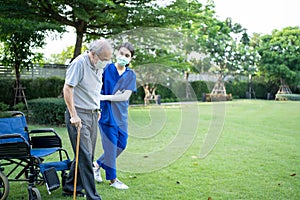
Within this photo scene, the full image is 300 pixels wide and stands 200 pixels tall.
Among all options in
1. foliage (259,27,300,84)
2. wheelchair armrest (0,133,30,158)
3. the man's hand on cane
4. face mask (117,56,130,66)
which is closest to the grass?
wheelchair armrest (0,133,30,158)

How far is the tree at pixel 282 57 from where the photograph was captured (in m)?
30.7

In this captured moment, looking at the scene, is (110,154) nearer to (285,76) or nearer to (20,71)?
(20,71)

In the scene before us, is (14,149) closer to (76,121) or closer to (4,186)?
(4,186)

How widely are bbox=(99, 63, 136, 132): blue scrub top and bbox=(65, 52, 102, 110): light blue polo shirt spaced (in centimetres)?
49

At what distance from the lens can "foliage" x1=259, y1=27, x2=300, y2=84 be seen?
30.7 meters

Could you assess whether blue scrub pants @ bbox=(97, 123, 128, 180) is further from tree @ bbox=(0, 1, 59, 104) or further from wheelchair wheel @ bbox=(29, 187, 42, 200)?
tree @ bbox=(0, 1, 59, 104)

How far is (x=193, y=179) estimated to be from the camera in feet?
13.6

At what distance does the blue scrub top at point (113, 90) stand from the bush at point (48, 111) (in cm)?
524

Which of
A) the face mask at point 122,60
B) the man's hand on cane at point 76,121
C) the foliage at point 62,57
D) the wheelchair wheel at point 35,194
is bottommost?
the wheelchair wheel at point 35,194

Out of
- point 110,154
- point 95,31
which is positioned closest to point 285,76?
point 95,31

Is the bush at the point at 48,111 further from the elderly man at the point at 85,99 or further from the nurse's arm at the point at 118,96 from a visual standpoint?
the elderly man at the point at 85,99

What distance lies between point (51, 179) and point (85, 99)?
2.49ft

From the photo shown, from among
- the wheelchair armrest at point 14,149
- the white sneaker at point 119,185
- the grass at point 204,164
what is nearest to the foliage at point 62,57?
the grass at point 204,164

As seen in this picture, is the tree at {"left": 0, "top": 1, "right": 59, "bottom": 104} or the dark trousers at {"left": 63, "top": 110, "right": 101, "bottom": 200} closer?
the dark trousers at {"left": 63, "top": 110, "right": 101, "bottom": 200}
